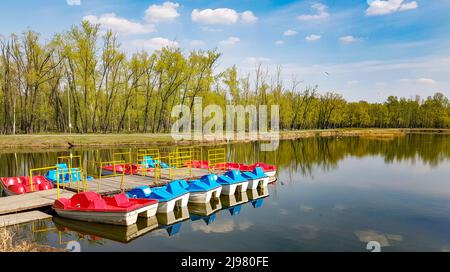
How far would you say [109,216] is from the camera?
14250mm

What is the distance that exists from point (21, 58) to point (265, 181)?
2174 inches

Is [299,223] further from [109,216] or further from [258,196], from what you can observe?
[109,216]

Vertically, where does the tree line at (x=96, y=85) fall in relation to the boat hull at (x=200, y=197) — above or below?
above

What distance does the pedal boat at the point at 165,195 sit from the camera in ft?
53.5

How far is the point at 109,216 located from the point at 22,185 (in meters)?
7.89

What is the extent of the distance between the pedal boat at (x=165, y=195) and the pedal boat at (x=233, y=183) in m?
3.56

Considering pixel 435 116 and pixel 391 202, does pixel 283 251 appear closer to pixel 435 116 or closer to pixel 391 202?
pixel 391 202

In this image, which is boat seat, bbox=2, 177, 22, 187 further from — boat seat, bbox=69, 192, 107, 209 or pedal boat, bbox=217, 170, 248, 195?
pedal boat, bbox=217, 170, 248, 195

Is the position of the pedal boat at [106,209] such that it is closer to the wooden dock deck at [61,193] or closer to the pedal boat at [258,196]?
the wooden dock deck at [61,193]

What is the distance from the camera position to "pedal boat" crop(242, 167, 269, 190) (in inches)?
862

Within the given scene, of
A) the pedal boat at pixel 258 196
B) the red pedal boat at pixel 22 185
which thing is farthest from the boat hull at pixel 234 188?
the red pedal boat at pixel 22 185

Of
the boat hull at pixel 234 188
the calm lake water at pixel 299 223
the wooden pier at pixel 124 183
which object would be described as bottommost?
the calm lake water at pixel 299 223

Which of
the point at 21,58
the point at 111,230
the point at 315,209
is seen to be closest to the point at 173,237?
the point at 111,230

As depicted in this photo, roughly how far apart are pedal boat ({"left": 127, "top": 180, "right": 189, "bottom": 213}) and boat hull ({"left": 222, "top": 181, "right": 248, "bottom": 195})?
358 cm
